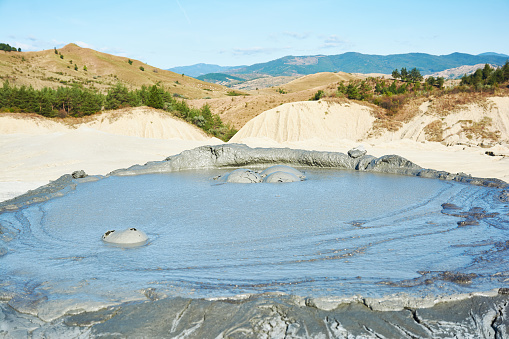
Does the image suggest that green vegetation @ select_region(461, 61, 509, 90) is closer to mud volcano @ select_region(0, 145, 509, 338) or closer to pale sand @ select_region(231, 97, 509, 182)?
pale sand @ select_region(231, 97, 509, 182)

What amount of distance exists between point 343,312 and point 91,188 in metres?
8.62

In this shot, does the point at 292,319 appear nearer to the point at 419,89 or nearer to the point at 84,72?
the point at 419,89

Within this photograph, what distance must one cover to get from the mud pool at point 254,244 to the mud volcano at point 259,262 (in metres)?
0.03

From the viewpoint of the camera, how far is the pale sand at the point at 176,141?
13.8 metres

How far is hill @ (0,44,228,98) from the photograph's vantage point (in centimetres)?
5484

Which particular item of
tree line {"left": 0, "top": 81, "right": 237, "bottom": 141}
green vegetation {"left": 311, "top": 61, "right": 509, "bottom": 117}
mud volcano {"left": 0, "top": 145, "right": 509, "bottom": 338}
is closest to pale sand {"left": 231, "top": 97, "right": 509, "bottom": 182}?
green vegetation {"left": 311, "top": 61, "right": 509, "bottom": 117}

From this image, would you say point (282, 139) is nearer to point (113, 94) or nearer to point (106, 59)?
point (113, 94)

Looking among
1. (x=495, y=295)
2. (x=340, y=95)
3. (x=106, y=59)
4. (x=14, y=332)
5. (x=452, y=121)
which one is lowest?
(x=14, y=332)

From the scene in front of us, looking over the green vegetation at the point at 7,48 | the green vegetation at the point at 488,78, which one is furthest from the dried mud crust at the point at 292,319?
the green vegetation at the point at 7,48

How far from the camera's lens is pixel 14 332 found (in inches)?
138

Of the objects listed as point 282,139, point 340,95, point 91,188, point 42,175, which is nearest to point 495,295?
point 91,188

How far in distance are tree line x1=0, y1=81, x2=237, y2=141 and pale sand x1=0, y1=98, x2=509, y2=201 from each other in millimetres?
1736

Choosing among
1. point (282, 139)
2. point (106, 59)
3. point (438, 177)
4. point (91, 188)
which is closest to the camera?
point (91, 188)

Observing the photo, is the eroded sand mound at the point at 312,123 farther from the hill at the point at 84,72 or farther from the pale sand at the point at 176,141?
the hill at the point at 84,72
